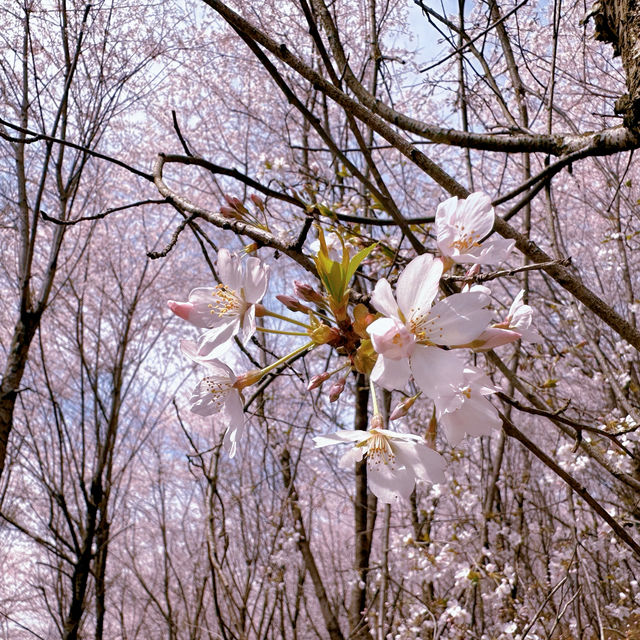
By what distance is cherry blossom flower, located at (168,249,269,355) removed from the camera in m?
0.63

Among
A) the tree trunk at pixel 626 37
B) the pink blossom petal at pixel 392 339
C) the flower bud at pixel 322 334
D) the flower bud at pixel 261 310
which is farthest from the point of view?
the tree trunk at pixel 626 37

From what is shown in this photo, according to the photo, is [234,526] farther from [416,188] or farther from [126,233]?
[416,188]

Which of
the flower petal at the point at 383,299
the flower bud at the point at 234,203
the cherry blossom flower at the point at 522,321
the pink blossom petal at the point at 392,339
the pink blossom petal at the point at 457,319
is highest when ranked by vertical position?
the flower bud at the point at 234,203

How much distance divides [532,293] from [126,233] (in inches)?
193

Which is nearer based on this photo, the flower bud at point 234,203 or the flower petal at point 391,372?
the flower petal at point 391,372

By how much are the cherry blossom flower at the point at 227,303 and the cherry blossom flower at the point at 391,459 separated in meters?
0.16

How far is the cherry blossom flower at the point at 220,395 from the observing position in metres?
0.62

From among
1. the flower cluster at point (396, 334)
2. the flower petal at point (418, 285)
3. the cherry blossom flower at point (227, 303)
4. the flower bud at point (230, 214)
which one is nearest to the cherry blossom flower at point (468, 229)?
the flower cluster at point (396, 334)

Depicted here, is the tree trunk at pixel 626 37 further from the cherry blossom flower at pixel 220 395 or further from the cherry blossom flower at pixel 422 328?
the cherry blossom flower at pixel 220 395

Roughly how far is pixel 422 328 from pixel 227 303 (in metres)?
0.27

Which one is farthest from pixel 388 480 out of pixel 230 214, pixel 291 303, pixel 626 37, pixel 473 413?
pixel 626 37

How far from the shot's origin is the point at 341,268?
608mm

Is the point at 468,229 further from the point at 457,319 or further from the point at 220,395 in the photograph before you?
the point at 220,395

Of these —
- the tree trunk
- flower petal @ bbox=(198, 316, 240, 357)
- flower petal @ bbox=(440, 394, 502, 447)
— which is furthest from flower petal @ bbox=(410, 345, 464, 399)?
the tree trunk
